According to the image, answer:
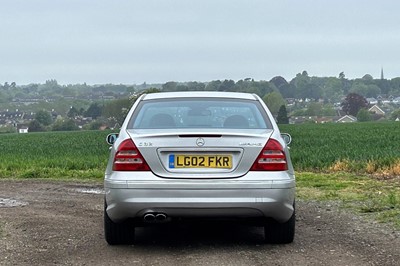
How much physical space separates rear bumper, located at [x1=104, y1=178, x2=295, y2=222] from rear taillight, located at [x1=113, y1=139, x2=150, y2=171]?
15 centimetres

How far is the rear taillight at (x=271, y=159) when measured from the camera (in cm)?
655

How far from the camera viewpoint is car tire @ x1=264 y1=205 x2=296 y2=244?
276 inches

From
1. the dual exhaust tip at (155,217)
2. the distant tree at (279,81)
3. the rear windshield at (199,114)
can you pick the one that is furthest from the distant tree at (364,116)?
the dual exhaust tip at (155,217)

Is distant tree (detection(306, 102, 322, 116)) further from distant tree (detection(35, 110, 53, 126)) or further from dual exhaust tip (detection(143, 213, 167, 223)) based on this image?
dual exhaust tip (detection(143, 213, 167, 223))

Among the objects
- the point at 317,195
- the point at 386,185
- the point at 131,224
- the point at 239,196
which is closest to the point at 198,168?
the point at 239,196

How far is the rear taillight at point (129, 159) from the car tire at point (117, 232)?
55 cm

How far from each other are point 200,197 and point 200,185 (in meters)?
0.11

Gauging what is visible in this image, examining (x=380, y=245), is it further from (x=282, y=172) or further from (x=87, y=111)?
(x=87, y=111)

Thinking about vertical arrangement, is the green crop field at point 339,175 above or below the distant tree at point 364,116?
above

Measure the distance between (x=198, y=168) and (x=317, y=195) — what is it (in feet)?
17.6

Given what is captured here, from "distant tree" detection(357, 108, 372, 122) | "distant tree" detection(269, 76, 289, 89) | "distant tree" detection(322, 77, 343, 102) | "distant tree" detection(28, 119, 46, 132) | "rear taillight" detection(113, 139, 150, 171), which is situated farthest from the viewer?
"distant tree" detection(322, 77, 343, 102)

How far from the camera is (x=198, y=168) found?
6.48 m

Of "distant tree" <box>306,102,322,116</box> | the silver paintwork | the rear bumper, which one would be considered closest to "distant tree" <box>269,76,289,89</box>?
"distant tree" <box>306,102,322,116</box>

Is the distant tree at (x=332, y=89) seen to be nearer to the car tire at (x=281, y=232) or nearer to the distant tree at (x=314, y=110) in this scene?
the distant tree at (x=314, y=110)
